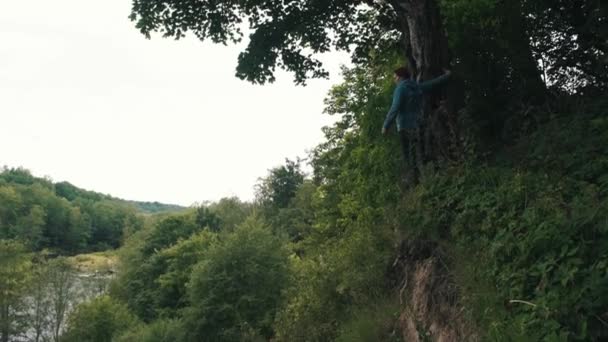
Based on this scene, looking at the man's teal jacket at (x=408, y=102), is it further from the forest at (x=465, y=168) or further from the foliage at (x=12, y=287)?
the foliage at (x=12, y=287)

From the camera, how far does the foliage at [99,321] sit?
36.8 meters

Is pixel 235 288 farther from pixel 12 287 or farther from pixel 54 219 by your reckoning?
pixel 54 219

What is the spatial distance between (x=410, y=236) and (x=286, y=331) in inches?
186

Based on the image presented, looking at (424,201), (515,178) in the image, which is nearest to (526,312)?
(515,178)

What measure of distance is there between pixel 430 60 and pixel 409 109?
828 millimetres

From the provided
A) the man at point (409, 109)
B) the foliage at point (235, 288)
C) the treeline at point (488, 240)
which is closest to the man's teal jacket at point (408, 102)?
the man at point (409, 109)

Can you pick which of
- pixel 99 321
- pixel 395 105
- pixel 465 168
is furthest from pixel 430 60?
pixel 99 321

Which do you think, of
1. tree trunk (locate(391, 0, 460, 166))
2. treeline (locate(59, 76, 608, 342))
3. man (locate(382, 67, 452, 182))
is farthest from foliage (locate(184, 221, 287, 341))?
tree trunk (locate(391, 0, 460, 166))

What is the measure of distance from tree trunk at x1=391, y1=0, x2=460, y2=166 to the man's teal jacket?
16cm

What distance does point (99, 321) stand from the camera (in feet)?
123

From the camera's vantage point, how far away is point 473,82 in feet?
29.8

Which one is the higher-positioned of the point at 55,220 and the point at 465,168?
the point at 55,220

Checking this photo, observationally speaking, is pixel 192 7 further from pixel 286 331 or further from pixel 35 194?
pixel 35 194

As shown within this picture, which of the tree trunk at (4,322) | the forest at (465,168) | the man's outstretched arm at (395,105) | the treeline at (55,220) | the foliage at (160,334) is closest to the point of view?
the forest at (465,168)
